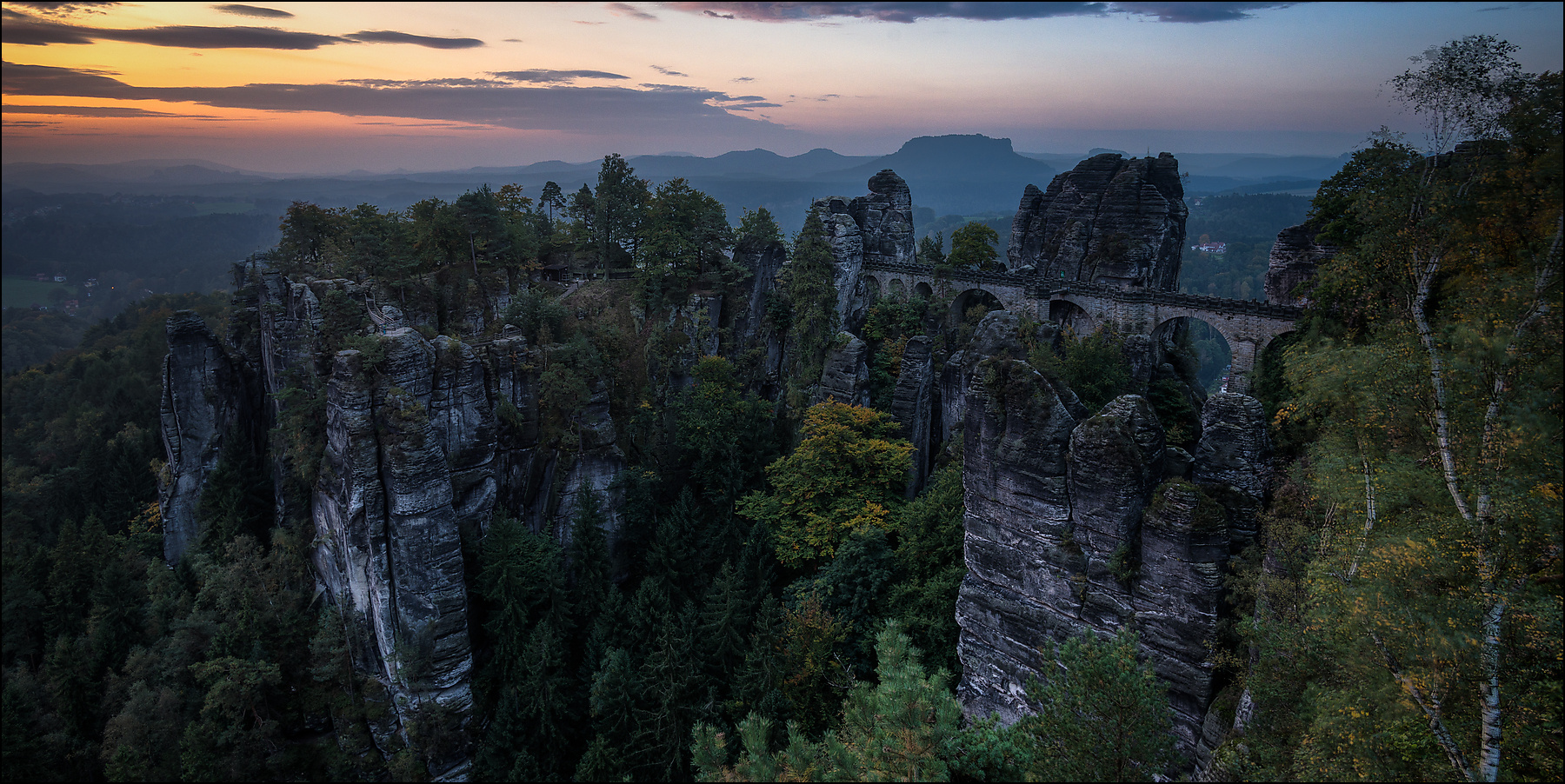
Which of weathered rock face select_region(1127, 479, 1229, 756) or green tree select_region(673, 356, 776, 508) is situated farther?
green tree select_region(673, 356, 776, 508)

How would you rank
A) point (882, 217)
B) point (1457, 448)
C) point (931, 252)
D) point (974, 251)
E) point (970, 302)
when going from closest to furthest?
point (1457, 448) < point (970, 302) < point (974, 251) < point (882, 217) < point (931, 252)

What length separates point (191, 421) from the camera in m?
39.5

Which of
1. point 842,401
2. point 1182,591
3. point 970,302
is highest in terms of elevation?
point 970,302

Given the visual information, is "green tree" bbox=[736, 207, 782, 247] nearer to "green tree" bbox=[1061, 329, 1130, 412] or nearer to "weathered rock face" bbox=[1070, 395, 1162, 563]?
"green tree" bbox=[1061, 329, 1130, 412]

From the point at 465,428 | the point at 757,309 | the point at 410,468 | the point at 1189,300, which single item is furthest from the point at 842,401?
the point at 410,468

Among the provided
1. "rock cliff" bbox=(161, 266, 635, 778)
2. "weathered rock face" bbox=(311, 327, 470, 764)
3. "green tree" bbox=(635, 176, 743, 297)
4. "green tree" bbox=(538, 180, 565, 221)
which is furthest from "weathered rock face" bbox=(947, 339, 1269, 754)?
"green tree" bbox=(538, 180, 565, 221)

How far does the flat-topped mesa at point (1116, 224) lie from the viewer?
3834 centimetres

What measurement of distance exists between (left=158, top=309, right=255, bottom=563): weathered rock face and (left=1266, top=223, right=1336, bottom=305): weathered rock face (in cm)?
5494

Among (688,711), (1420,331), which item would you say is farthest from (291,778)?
(1420,331)

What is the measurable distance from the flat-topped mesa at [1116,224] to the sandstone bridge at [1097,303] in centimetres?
161

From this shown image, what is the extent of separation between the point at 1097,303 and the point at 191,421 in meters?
51.8

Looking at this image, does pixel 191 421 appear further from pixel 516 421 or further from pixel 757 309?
pixel 757 309

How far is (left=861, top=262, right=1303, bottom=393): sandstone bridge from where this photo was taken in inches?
1260

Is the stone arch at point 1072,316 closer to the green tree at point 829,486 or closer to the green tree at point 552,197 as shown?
the green tree at point 829,486
